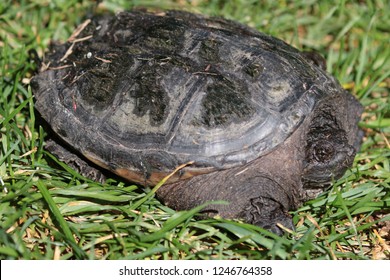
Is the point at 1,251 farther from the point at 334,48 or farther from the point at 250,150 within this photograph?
the point at 334,48

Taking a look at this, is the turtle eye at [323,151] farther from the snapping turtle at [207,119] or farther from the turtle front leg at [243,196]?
the turtle front leg at [243,196]

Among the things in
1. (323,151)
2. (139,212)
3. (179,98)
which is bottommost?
(139,212)

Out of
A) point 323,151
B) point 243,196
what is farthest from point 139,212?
point 323,151

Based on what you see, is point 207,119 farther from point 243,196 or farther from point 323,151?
point 323,151

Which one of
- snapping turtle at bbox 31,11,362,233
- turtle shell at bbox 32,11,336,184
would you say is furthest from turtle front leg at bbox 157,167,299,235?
turtle shell at bbox 32,11,336,184

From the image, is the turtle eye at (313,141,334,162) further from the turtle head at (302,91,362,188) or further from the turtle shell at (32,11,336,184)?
the turtle shell at (32,11,336,184)

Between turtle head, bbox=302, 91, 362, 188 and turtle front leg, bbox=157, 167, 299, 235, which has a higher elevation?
turtle head, bbox=302, 91, 362, 188

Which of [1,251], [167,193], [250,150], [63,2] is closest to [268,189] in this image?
[250,150]
